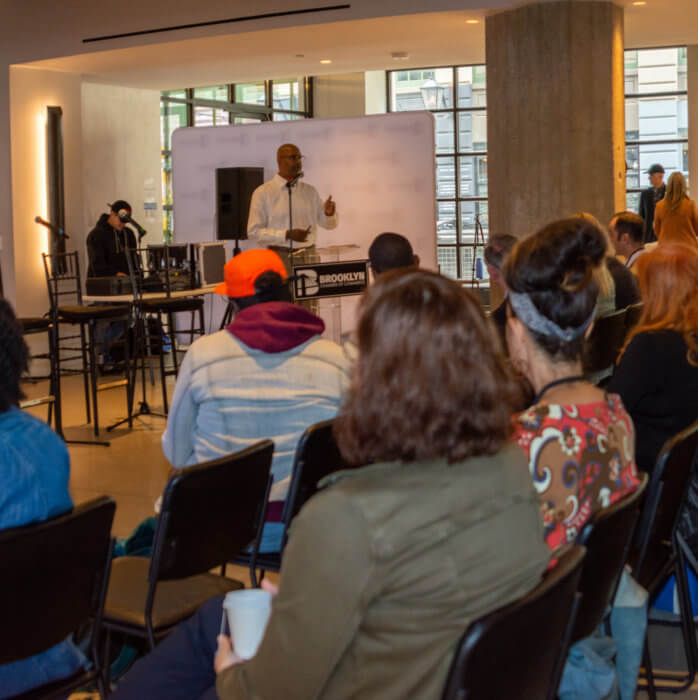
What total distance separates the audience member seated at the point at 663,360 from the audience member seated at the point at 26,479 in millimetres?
1806

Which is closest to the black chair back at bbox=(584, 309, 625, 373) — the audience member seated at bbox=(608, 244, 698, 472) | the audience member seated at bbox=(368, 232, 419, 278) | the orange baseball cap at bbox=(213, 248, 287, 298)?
the audience member seated at bbox=(368, 232, 419, 278)

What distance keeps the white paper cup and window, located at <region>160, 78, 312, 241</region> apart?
36.6ft

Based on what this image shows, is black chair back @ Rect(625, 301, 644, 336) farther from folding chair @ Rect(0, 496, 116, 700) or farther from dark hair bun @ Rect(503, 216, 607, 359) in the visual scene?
folding chair @ Rect(0, 496, 116, 700)

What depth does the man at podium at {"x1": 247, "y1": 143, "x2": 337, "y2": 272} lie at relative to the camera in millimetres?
8438

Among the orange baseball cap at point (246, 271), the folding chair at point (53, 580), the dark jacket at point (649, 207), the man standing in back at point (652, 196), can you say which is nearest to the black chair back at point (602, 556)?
the folding chair at point (53, 580)

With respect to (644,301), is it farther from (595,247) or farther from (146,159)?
(146,159)

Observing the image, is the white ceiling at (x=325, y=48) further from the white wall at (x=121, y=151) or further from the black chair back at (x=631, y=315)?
the black chair back at (x=631, y=315)

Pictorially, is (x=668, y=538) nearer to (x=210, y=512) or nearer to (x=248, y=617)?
(x=210, y=512)

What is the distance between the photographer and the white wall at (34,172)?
9664mm

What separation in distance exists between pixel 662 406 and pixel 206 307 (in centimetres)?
755

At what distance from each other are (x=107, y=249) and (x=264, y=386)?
6.80 meters

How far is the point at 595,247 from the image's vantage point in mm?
2203

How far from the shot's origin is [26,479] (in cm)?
189

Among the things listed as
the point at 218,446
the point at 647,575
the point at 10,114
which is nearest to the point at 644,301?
the point at 647,575
